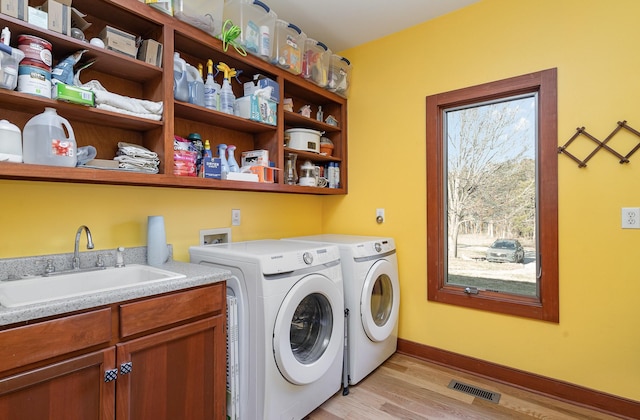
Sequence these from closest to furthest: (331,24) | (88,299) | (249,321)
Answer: (88,299), (249,321), (331,24)

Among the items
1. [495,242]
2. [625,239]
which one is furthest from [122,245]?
[625,239]

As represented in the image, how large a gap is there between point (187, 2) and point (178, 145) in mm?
733

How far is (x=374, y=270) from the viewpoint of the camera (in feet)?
7.35

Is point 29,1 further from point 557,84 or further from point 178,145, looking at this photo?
point 557,84

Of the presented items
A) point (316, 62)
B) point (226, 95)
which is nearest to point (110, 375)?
point (226, 95)

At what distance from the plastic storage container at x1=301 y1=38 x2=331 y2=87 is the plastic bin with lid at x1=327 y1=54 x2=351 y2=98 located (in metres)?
0.05

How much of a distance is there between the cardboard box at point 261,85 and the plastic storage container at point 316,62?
312 millimetres

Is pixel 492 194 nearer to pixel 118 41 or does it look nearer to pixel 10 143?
pixel 118 41

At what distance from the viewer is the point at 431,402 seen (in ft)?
6.45

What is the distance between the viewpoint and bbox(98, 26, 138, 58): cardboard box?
4.94 feet

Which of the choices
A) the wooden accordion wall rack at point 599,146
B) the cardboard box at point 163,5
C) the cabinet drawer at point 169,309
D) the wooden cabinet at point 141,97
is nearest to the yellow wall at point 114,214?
the wooden cabinet at point 141,97

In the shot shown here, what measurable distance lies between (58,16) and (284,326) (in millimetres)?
1676

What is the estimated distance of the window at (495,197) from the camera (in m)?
2.02

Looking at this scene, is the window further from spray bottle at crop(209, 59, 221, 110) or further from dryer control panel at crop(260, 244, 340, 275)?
spray bottle at crop(209, 59, 221, 110)
